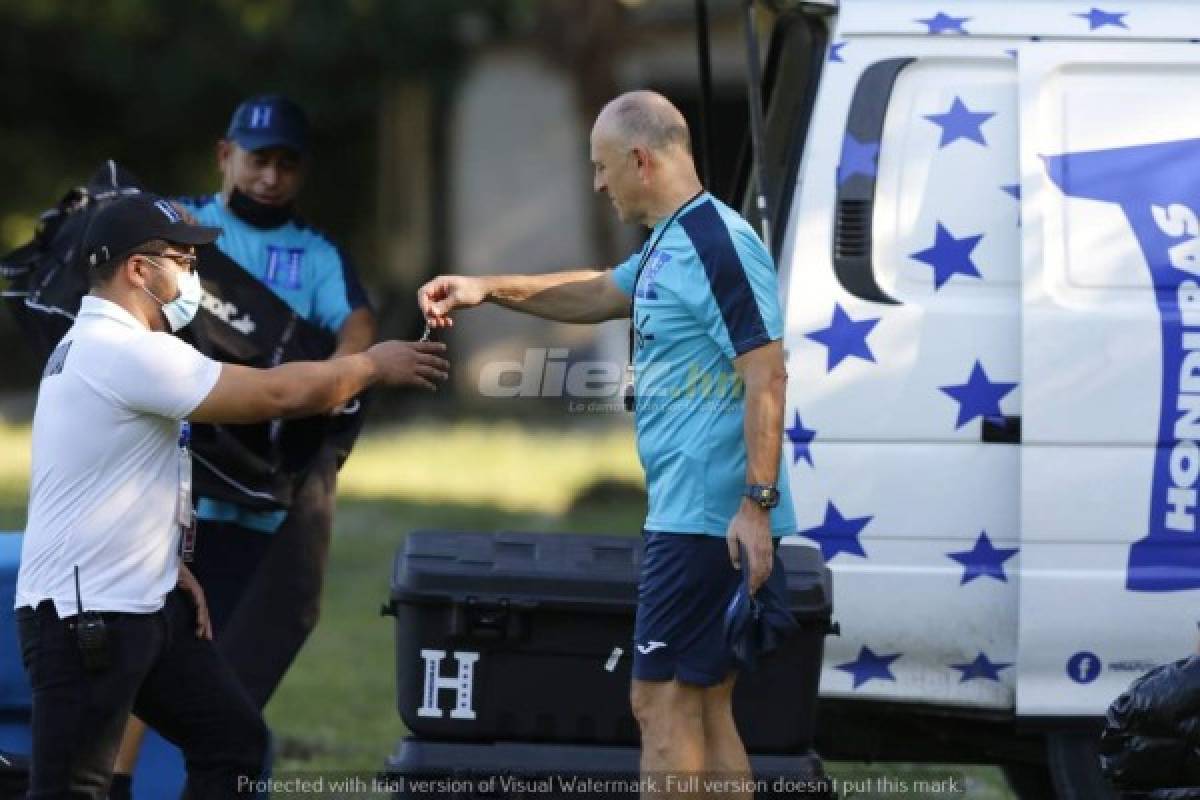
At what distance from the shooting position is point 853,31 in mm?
6316

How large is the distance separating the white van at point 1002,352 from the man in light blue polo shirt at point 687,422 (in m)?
0.77

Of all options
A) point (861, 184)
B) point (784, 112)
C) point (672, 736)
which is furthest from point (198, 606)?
point (784, 112)

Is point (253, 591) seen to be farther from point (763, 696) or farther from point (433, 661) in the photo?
point (763, 696)

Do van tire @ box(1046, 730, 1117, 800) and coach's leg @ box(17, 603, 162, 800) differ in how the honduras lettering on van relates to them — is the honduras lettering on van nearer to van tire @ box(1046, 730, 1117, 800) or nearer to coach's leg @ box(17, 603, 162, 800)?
van tire @ box(1046, 730, 1117, 800)

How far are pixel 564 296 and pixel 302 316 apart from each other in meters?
1.08

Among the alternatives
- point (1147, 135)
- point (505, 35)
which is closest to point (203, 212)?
point (1147, 135)

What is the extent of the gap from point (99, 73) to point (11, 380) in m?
3.28

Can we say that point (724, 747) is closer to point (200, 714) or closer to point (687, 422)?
point (687, 422)

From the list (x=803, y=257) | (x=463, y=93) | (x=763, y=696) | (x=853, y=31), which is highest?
(x=463, y=93)

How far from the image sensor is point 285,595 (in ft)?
22.0

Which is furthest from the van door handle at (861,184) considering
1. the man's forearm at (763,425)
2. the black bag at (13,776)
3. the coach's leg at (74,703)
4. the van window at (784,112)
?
the black bag at (13,776)

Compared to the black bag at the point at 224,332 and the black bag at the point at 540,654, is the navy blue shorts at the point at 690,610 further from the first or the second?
the black bag at the point at 224,332

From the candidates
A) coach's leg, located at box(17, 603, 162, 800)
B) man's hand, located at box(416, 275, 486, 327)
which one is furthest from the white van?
coach's leg, located at box(17, 603, 162, 800)

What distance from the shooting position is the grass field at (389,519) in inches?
325
